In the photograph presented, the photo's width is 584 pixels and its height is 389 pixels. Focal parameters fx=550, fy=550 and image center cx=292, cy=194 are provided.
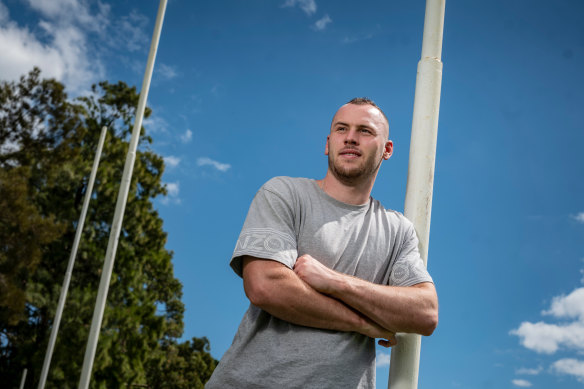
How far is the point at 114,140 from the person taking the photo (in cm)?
1838

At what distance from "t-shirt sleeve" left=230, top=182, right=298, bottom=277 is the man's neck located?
207mm

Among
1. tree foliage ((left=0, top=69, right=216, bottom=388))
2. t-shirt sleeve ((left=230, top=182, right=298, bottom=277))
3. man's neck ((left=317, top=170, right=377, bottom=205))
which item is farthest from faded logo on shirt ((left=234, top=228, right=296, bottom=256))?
tree foliage ((left=0, top=69, right=216, bottom=388))

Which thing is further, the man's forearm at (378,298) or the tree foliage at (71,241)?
the tree foliage at (71,241)

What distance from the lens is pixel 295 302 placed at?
1.79m

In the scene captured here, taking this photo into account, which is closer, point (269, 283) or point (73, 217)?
point (269, 283)

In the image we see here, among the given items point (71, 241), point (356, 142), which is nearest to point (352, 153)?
point (356, 142)

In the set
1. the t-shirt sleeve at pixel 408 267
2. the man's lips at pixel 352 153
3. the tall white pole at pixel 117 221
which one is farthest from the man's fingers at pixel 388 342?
the tall white pole at pixel 117 221

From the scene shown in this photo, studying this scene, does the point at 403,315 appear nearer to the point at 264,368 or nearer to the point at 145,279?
the point at 264,368

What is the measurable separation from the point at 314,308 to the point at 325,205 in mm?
448

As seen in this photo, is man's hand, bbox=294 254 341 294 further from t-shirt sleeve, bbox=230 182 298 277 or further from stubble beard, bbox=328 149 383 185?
stubble beard, bbox=328 149 383 185

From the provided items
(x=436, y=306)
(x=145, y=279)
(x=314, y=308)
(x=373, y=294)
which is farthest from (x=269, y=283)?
(x=145, y=279)

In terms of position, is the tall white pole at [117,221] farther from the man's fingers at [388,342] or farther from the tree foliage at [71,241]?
the tree foliage at [71,241]

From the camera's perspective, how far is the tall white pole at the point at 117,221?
24.1ft

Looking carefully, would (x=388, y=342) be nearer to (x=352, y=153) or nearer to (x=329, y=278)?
(x=329, y=278)
